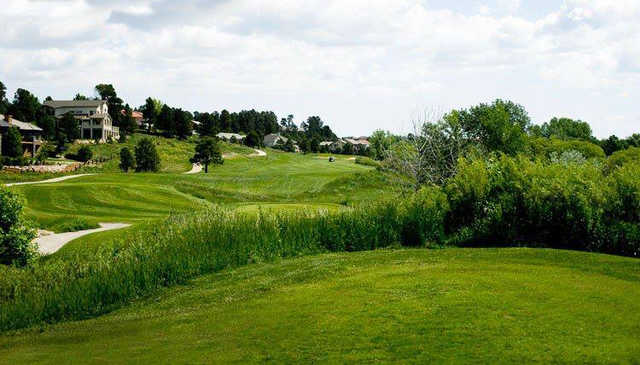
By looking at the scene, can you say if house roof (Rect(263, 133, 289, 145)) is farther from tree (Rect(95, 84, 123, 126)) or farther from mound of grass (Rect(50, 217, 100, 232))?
mound of grass (Rect(50, 217, 100, 232))

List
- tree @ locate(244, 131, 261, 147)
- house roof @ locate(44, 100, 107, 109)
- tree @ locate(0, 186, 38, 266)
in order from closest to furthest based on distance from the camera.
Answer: tree @ locate(0, 186, 38, 266), house roof @ locate(44, 100, 107, 109), tree @ locate(244, 131, 261, 147)

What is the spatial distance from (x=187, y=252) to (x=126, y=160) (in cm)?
6155

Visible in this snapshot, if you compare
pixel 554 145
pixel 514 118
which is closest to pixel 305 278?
pixel 514 118

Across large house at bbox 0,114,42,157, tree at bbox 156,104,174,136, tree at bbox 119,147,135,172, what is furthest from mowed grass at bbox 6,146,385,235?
tree at bbox 156,104,174,136

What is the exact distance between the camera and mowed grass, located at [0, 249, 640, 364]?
694cm

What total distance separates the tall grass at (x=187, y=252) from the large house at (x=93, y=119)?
8230 cm

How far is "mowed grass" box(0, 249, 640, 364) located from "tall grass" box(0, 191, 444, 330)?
1225 millimetres

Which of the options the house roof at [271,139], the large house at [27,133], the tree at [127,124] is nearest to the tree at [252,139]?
the tree at [127,124]

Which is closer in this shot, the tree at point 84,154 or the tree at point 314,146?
the tree at point 84,154

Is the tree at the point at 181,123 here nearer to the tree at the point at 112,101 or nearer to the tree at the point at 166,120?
the tree at the point at 166,120

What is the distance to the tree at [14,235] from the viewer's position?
21.4 meters

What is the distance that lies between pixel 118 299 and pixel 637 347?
1046 centimetres

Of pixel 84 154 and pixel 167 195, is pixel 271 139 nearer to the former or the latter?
pixel 84 154

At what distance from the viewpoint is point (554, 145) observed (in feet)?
226
